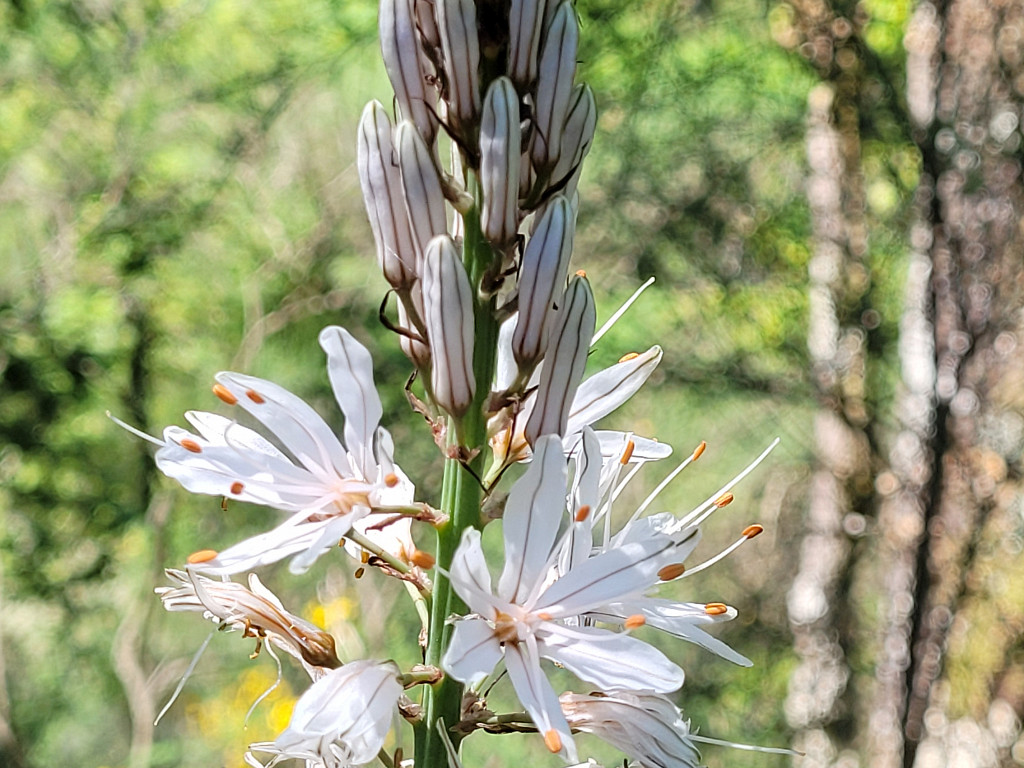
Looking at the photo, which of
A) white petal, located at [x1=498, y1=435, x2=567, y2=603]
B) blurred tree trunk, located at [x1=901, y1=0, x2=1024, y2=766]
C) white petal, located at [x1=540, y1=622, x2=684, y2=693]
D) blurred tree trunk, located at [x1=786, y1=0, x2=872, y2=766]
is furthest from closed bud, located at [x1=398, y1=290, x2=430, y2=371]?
blurred tree trunk, located at [x1=786, y1=0, x2=872, y2=766]

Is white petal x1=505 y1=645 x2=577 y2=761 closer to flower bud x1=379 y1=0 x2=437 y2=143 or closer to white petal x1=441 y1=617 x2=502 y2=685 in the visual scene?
white petal x1=441 y1=617 x2=502 y2=685

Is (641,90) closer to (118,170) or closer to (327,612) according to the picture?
(118,170)

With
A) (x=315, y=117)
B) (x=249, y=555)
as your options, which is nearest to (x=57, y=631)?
(x=315, y=117)

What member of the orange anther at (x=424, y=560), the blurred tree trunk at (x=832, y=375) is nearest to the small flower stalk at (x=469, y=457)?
the orange anther at (x=424, y=560)

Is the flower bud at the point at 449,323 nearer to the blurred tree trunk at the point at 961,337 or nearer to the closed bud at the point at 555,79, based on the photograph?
the closed bud at the point at 555,79

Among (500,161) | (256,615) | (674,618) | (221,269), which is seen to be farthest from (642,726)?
(221,269)

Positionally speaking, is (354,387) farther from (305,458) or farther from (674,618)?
(674,618)
